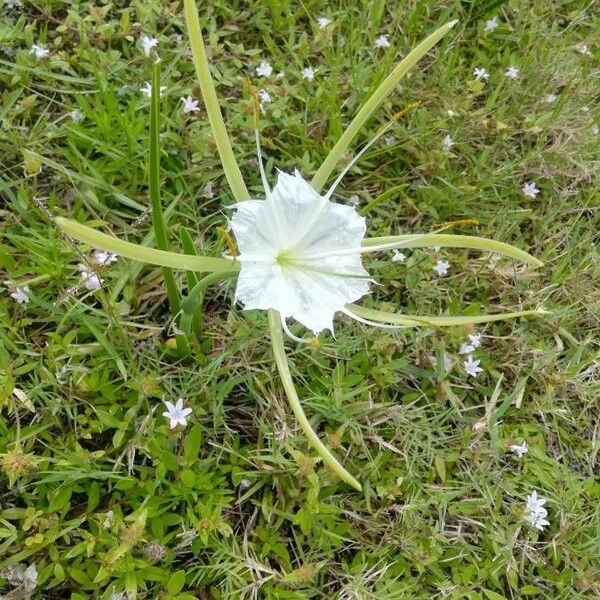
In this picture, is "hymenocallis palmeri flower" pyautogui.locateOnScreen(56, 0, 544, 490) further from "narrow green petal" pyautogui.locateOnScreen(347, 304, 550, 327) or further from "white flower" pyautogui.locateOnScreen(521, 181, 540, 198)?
"white flower" pyautogui.locateOnScreen(521, 181, 540, 198)

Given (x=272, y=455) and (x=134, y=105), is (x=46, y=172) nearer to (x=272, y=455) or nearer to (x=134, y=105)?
(x=134, y=105)

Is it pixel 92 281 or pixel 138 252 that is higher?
pixel 138 252

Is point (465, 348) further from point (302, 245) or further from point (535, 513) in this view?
point (302, 245)

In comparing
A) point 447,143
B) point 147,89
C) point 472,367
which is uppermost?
point 147,89

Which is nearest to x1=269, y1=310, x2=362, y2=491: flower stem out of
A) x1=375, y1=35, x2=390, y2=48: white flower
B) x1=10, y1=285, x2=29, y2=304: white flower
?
x1=10, y1=285, x2=29, y2=304: white flower

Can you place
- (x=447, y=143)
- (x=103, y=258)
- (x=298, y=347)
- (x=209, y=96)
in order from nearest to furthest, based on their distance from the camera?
(x=209, y=96)
(x=103, y=258)
(x=298, y=347)
(x=447, y=143)

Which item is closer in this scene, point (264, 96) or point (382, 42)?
point (264, 96)

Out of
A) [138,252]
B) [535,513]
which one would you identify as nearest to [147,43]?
[138,252]
